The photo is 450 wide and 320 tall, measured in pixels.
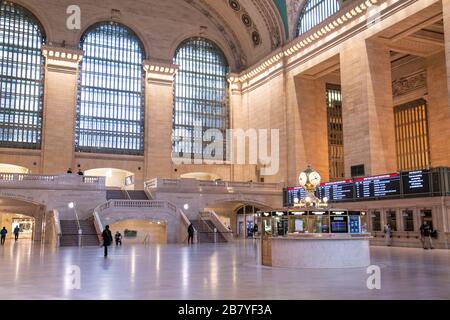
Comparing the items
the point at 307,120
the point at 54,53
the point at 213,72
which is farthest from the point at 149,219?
the point at 213,72

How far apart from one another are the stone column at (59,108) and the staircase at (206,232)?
11.7 metres

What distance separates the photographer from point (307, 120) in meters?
32.5

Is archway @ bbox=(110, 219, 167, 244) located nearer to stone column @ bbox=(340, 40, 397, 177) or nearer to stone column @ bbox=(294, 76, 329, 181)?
stone column @ bbox=(294, 76, 329, 181)

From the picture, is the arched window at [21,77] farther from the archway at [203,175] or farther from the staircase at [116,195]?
the archway at [203,175]

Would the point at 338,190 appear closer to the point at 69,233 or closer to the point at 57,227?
the point at 69,233

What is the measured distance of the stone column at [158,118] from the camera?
35.9 metres

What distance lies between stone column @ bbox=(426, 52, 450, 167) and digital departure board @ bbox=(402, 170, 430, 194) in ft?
26.4

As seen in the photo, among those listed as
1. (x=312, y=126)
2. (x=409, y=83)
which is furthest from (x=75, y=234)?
(x=409, y=83)

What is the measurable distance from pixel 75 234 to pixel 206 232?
6759mm

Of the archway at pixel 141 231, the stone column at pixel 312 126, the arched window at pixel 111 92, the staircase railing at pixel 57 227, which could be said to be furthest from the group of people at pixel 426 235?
the arched window at pixel 111 92

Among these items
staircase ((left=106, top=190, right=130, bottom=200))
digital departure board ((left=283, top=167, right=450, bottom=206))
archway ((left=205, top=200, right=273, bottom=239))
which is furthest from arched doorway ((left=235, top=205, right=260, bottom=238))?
staircase ((left=106, top=190, right=130, bottom=200))

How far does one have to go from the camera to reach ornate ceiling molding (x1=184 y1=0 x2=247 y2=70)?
38750 millimetres

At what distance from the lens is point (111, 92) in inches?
1422

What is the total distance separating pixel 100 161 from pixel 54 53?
26.7ft
